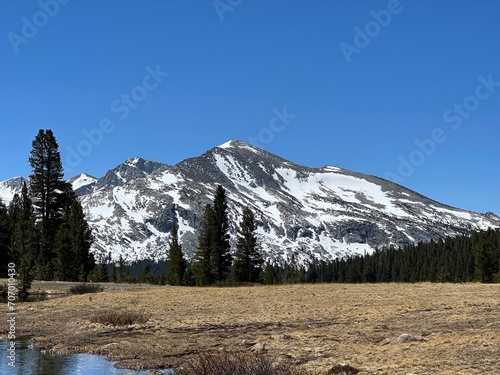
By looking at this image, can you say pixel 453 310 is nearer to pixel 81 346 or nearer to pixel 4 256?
pixel 81 346

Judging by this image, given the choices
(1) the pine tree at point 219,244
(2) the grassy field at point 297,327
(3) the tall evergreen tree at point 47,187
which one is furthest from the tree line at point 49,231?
(2) the grassy field at point 297,327

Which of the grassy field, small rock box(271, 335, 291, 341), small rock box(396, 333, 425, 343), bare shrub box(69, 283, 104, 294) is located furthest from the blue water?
bare shrub box(69, 283, 104, 294)

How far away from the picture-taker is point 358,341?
67.5 feet

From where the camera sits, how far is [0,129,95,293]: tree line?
6500 cm

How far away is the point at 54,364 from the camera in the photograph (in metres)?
19.5

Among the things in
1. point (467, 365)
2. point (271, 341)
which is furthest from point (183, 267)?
point (467, 365)

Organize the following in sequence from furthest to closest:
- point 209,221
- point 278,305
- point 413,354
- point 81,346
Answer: point 209,221
point 278,305
point 81,346
point 413,354

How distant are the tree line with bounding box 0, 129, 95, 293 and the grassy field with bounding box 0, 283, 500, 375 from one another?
25.1 m

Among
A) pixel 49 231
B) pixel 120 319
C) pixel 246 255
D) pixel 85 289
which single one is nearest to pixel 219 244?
pixel 246 255

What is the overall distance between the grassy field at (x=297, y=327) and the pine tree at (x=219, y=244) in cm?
3318

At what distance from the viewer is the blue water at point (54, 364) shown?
1781 cm

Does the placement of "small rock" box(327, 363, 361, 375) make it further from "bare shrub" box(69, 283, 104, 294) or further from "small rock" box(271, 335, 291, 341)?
"bare shrub" box(69, 283, 104, 294)

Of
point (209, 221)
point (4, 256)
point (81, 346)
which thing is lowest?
point (81, 346)

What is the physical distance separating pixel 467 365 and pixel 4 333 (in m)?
22.4
